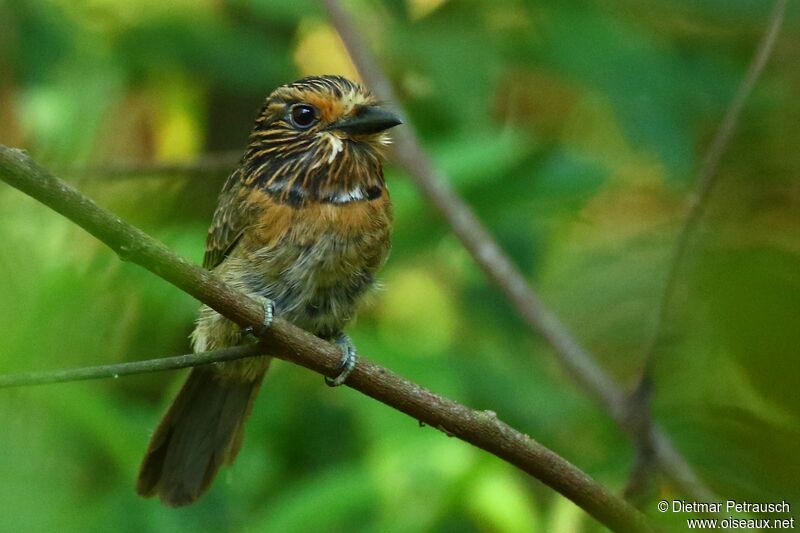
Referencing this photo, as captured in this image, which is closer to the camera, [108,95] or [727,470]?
[727,470]

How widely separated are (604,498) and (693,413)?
0.24m

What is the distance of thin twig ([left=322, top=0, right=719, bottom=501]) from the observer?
323 centimetres

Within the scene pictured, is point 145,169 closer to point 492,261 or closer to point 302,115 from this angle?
point 302,115

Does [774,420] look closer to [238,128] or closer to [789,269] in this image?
[789,269]

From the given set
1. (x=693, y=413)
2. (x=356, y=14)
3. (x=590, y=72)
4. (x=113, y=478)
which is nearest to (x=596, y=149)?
(x=356, y=14)

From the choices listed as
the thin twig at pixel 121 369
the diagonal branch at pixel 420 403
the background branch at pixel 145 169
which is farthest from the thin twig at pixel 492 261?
the thin twig at pixel 121 369

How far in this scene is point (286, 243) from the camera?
2783 millimetres

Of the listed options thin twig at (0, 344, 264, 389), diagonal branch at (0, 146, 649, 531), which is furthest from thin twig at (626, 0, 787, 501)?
thin twig at (0, 344, 264, 389)

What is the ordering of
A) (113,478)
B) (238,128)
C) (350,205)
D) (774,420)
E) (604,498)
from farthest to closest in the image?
(238,128) → (113,478) → (350,205) → (604,498) → (774,420)

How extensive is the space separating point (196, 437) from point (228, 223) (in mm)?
587

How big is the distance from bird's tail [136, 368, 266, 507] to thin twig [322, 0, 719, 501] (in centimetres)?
80

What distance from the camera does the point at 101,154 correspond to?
4551mm

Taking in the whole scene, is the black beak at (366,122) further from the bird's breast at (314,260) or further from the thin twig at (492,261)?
the thin twig at (492,261)

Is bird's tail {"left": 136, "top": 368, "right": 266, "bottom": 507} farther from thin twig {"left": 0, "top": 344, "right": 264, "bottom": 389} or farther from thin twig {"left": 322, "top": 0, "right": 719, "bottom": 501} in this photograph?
thin twig {"left": 0, "top": 344, "right": 264, "bottom": 389}
